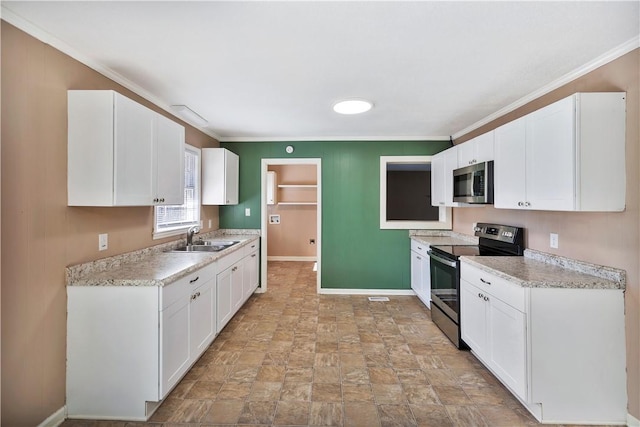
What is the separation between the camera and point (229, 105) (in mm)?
2959

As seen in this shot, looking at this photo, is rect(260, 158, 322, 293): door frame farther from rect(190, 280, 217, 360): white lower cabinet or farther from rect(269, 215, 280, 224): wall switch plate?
rect(269, 215, 280, 224): wall switch plate

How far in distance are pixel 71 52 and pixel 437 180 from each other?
3984mm

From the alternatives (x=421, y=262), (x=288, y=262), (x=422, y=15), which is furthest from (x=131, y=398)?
(x=288, y=262)

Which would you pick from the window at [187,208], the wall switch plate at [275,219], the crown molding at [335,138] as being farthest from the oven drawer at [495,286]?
the wall switch plate at [275,219]

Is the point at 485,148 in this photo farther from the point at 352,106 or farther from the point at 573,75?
the point at 352,106

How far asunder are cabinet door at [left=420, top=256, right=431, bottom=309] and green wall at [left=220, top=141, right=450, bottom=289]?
0.56 metres

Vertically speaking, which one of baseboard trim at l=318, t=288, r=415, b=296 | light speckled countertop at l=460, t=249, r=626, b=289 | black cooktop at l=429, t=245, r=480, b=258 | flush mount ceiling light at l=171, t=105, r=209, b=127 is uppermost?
flush mount ceiling light at l=171, t=105, r=209, b=127

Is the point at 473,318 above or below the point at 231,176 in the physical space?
below

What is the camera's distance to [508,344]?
2029 millimetres

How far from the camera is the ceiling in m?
1.50

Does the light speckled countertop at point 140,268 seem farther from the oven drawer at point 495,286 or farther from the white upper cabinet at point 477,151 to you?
the white upper cabinet at point 477,151

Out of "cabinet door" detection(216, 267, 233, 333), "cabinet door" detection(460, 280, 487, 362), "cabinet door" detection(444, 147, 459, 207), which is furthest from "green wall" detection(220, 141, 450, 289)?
"cabinet door" detection(460, 280, 487, 362)

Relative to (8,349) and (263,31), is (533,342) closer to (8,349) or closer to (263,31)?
(263,31)

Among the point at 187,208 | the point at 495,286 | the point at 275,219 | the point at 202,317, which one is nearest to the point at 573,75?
the point at 495,286
